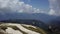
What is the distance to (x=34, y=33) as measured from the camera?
39938 mm

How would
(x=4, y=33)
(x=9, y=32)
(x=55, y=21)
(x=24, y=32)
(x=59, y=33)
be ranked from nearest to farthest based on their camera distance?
(x=4, y=33) < (x=9, y=32) < (x=24, y=32) < (x=59, y=33) < (x=55, y=21)

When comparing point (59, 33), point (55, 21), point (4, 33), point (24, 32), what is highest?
point (55, 21)

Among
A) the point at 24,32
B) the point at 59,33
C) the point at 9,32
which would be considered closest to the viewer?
the point at 9,32

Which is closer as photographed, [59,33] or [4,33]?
[4,33]

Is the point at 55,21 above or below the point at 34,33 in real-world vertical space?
above

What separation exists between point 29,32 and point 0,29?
754cm

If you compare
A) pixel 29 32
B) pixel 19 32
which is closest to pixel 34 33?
pixel 29 32

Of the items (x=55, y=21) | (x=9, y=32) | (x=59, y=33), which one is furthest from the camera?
(x=55, y=21)

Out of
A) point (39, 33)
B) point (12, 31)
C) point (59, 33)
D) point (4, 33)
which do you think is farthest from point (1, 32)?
point (59, 33)

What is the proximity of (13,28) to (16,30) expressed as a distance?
3.52ft

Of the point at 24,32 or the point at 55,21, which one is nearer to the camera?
the point at 24,32

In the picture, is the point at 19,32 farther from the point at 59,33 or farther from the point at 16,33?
the point at 59,33

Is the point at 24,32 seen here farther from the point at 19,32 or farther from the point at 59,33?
the point at 59,33

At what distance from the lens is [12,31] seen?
124 feet
